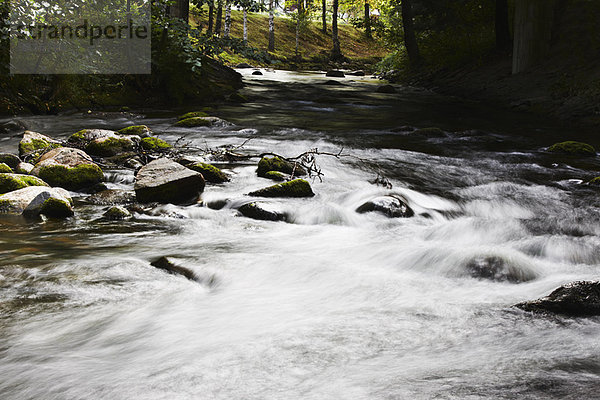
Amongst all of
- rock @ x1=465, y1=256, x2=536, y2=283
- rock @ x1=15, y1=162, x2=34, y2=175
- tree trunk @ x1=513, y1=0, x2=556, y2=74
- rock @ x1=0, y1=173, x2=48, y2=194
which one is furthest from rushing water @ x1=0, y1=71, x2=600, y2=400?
tree trunk @ x1=513, y1=0, x2=556, y2=74

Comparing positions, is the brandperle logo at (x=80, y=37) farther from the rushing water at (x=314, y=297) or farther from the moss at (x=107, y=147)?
the rushing water at (x=314, y=297)

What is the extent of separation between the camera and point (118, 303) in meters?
2.88

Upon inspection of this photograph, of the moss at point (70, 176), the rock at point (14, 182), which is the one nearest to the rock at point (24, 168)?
the moss at point (70, 176)

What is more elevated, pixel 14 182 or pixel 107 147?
pixel 107 147

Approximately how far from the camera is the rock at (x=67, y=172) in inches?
209

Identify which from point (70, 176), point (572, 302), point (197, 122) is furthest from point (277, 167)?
point (197, 122)

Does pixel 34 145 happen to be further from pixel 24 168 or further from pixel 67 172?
pixel 67 172

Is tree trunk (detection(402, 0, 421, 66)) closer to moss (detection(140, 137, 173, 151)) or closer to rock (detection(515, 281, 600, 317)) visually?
moss (detection(140, 137, 173, 151))

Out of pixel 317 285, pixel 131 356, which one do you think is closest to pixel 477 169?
pixel 317 285

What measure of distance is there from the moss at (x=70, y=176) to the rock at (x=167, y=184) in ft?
2.37

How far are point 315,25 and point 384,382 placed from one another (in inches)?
2341

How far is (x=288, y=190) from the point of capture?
5430mm

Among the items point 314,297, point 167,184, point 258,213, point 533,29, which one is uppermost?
point 533,29

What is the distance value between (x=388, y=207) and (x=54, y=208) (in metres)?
3.35
